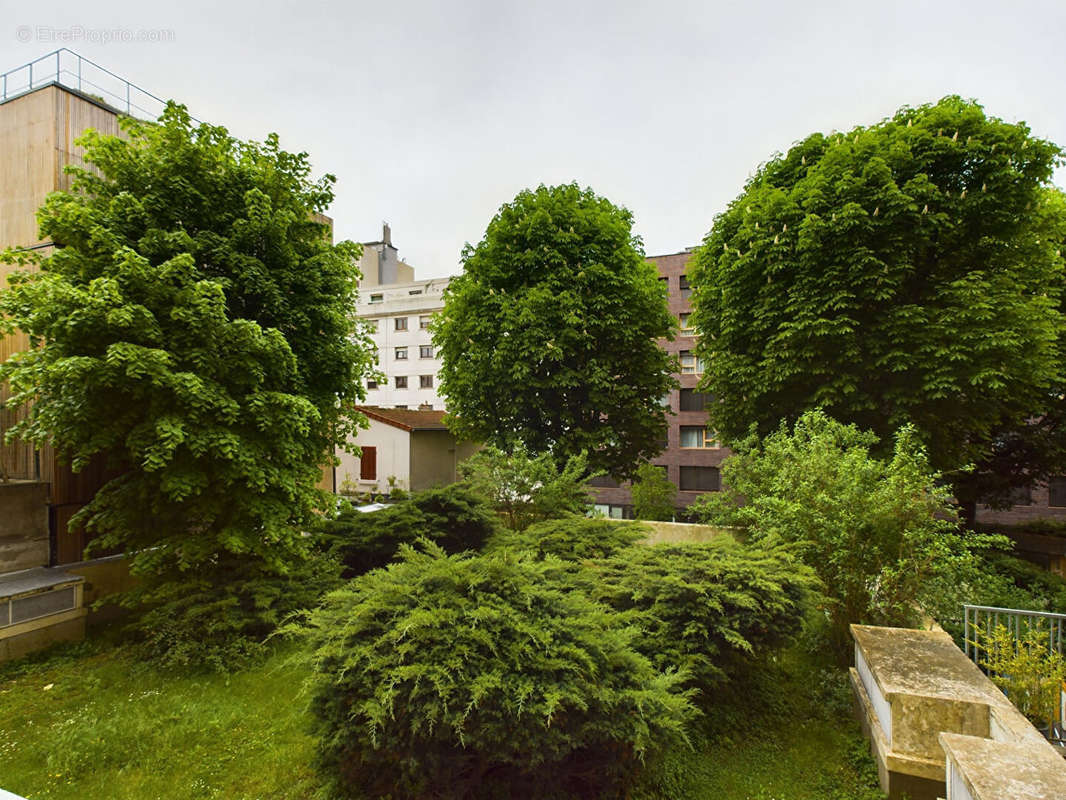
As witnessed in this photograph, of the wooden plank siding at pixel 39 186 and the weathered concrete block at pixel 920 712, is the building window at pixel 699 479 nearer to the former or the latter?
the weathered concrete block at pixel 920 712

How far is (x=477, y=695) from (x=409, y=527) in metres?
7.33

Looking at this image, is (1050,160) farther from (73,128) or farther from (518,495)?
(73,128)

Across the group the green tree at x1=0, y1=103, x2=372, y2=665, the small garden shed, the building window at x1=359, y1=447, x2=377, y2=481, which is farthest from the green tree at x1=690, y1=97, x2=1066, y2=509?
the building window at x1=359, y1=447, x2=377, y2=481

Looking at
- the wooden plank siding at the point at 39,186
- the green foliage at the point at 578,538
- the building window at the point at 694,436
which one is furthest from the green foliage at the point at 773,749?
the building window at the point at 694,436

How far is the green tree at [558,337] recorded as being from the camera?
595 inches

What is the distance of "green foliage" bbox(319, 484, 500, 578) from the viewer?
10938 millimetres

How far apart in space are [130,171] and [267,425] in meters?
4.72

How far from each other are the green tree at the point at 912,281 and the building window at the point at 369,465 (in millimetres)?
19482

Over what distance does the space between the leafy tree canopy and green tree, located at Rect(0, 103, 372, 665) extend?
0.03m

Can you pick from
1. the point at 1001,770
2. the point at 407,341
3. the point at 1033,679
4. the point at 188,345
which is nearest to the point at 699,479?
the point at 1033,679

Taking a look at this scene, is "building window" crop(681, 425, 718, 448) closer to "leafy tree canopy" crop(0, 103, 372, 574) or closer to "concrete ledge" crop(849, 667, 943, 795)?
"leafy tree canopy" crop(0, 103, 372, 574)

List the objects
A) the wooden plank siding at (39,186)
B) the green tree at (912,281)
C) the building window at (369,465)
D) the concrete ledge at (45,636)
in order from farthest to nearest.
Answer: the building window at (369,465)
the green tree at (912,281)
the wooden plank siding at (39,186)
the concrete ledge at (45,636)

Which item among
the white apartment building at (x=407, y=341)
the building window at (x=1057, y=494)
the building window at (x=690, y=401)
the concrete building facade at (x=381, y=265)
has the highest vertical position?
the concrete building facade at (x=381, y=265)

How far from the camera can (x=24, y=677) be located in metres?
7.93
